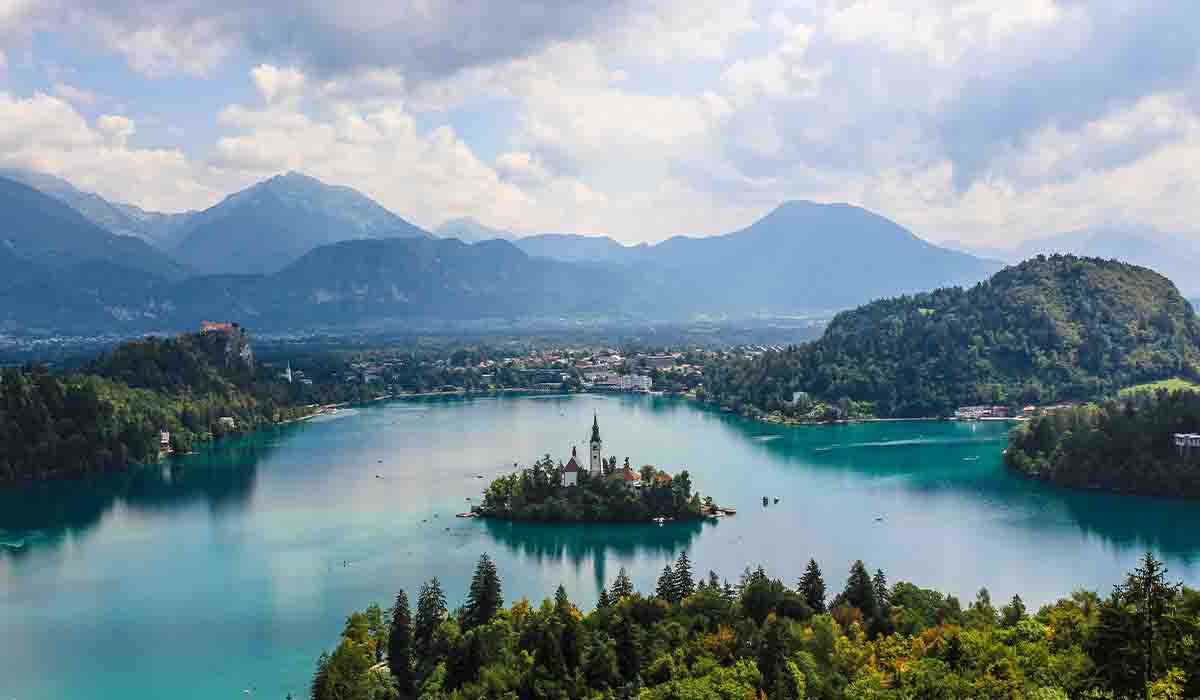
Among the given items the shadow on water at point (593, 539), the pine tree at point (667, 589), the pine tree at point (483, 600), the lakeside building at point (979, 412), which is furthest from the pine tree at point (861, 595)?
the lakeside building at point (979, 412)

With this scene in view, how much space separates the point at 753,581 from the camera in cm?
1934

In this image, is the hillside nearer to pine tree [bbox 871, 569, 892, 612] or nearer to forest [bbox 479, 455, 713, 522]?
forest [bbox 479, 455, 713, 522]

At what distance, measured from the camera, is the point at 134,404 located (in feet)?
154

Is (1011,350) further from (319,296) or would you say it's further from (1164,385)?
(319,296)

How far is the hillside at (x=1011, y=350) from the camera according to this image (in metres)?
53.6

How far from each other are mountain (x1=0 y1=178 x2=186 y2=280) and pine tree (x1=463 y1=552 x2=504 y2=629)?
512 ft

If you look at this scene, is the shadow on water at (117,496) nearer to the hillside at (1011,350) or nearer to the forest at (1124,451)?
the forest at (1124,451)

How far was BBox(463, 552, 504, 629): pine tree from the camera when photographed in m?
19.3

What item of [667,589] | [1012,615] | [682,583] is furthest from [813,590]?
[1012,615]

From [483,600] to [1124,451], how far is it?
2367 cm

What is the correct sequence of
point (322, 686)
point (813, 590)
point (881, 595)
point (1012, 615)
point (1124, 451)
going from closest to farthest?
1. point (322, 686)
2. point (1012, 615)
3. point (881, 595)
4. point (813, 590)
5. point (1124, 451)

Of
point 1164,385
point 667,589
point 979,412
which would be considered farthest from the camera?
point 979,412

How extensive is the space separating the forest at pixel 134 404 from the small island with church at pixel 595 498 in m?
18.9

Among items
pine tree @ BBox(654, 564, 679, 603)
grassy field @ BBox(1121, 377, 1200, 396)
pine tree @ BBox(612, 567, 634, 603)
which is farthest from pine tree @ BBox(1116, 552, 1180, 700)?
grassy field @ BBox(1121, 377, 1200, 396)
